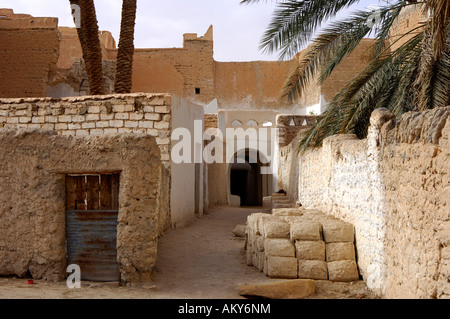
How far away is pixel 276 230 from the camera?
6.32 metres

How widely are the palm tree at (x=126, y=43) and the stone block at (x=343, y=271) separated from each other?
20.5 ft

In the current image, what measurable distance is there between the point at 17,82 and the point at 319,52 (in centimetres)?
1207

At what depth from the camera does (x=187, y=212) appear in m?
10.4

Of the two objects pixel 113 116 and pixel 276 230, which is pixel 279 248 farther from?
pixel 113 116

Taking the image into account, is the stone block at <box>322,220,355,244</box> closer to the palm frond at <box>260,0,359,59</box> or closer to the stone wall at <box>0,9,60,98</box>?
the palm frond at <box>260,0,359,59</box>

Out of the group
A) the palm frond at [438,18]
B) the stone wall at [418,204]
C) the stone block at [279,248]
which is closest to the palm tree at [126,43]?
the stone block at [279,248]

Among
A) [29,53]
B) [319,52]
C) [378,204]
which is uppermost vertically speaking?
[29,53]

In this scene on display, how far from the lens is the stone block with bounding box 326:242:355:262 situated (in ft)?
19.8

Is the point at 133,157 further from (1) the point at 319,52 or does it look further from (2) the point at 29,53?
(2) the point at 29,53

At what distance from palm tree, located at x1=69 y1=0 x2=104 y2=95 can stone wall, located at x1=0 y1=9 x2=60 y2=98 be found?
6.64 meters

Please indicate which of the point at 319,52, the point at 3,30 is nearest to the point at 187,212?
the point at 319,52

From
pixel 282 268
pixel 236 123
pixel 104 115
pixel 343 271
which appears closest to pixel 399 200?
pixel 343 271

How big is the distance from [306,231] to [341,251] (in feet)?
1.60

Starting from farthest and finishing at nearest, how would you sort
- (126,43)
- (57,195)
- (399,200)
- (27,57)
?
(27,57), (126,43), (57,195), (399,200)
